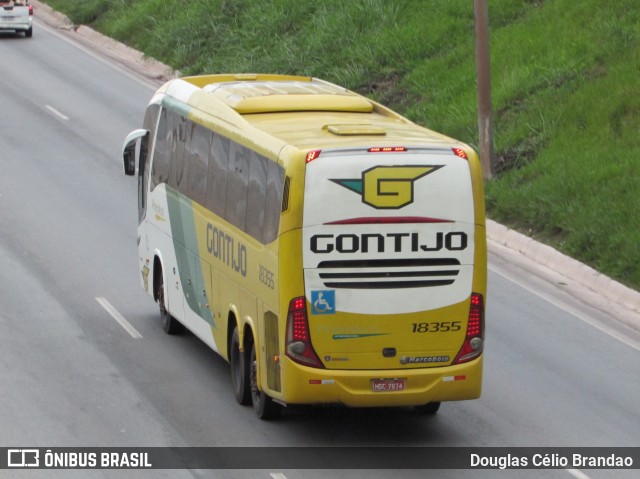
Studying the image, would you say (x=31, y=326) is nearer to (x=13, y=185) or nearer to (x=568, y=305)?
(x=568, y=305)

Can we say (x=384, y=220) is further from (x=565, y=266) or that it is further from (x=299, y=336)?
(x=565, y=266)

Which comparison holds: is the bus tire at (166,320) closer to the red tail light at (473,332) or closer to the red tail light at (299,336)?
the red tail light at (299,336)

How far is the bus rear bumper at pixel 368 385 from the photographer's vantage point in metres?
12.9

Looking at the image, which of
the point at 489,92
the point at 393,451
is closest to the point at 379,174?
the point at 393,451

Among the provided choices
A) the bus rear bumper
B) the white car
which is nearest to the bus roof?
the bus rear bumper

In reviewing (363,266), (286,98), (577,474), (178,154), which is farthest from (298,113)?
(577,474)

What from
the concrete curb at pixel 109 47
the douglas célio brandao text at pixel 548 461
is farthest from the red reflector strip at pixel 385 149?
the concrete curb at pixel 109 47

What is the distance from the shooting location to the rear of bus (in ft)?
41.9

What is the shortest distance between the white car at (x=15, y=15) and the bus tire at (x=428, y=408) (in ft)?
105

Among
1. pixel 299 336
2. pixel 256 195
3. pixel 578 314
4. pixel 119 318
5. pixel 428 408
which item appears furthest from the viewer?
pixel 578 314

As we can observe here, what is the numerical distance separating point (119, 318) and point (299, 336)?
5.81m

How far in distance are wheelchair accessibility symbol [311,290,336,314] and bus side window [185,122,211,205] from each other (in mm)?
3191

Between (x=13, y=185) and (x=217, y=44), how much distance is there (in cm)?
1376

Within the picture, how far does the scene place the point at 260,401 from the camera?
14.0 metres
